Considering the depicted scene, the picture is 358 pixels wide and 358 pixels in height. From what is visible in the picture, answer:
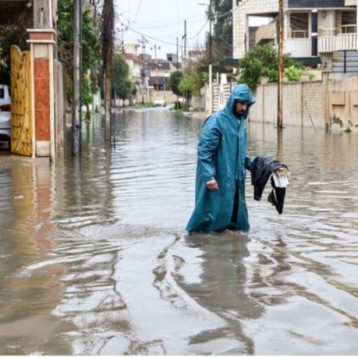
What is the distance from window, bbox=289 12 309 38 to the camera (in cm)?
Result: 6100

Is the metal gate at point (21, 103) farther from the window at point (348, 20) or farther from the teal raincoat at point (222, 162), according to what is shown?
the window at point (348, 20)

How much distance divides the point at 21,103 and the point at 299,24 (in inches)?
1669

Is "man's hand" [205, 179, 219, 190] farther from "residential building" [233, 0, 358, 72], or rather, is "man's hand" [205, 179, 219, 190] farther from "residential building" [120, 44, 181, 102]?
"residential building" [120, 44, 181, 102]

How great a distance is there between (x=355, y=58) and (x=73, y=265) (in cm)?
3714

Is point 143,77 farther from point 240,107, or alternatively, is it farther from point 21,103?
point 240,107

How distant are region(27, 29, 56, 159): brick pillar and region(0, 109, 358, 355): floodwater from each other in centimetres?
587

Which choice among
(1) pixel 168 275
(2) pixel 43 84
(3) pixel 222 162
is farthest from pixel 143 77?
(1) pixel 168 275

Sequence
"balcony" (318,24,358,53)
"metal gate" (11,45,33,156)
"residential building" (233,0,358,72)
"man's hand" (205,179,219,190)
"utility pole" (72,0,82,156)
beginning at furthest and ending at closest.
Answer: "residential building" (233,0,358,72), "balcony" (318,24,358,53), "utility pole" (72,0,82,156), "metal gate" (11,45,33,156), "man's hand" (205,179,219,190)

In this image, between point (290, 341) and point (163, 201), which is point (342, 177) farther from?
point (290, 341)

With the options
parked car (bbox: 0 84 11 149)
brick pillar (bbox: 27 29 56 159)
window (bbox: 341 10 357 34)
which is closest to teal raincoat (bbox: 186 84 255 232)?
brick pillar (bbox: 27 29 56 159)

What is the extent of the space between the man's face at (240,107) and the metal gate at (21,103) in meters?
12.1

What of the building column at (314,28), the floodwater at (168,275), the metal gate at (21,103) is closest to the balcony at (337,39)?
the building column at (314,28)

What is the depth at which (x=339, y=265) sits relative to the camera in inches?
316

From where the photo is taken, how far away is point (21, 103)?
2180cm
